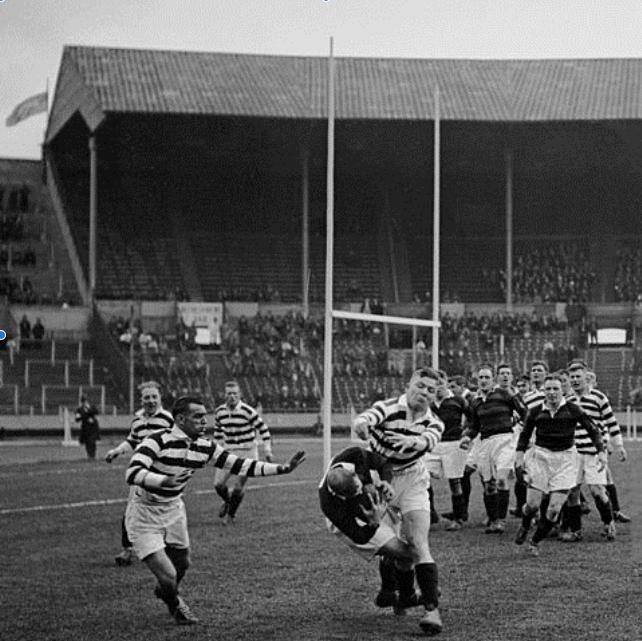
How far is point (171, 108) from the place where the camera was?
4981 cm

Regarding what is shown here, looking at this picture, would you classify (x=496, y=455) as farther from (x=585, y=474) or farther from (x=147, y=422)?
(x=147, y=422)

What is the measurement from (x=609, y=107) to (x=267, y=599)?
1689 inches

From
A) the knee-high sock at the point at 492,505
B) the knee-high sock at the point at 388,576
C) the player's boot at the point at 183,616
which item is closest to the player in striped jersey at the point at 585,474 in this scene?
the knee-high sock at the point at 492,505

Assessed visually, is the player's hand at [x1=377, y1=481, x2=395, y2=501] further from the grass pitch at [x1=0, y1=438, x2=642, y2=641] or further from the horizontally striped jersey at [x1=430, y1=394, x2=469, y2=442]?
the horizontally striped jersey at [x1=430, y1=394, x2=469, y2=442]

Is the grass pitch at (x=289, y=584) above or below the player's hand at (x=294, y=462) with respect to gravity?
below

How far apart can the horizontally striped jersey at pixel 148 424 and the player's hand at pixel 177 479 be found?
A: 8.73 ft

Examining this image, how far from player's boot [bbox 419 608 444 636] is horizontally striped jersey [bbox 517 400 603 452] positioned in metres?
5.13

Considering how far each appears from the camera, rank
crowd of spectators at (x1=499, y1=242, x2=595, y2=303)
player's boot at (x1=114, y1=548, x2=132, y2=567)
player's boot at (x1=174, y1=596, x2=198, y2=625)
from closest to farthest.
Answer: player's boot at (x1=174, y1=596, x2=198, y2=625), player's boot at (x1=114, y1=548, x2=132, y2=567), crowd of spectators at (x1=499, y1=242, x2=595, y2=303)

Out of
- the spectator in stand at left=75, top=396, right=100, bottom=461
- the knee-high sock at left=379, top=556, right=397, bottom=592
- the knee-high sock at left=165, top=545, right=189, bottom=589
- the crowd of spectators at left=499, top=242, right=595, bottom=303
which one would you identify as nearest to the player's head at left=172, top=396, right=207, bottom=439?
the knee-high sock at left=165, top=545, right=189, bottom=589

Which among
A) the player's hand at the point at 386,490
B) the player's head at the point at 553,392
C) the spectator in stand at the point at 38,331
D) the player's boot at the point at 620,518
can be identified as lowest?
the player's boot at the point at 620,518

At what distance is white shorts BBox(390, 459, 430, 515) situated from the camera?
10.7 m

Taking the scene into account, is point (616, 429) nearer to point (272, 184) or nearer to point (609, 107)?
point (609, 107)

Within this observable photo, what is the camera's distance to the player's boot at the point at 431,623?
9.90 metres

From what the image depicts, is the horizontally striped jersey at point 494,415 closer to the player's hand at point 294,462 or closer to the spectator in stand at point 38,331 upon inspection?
the player's hand at point 294,462
